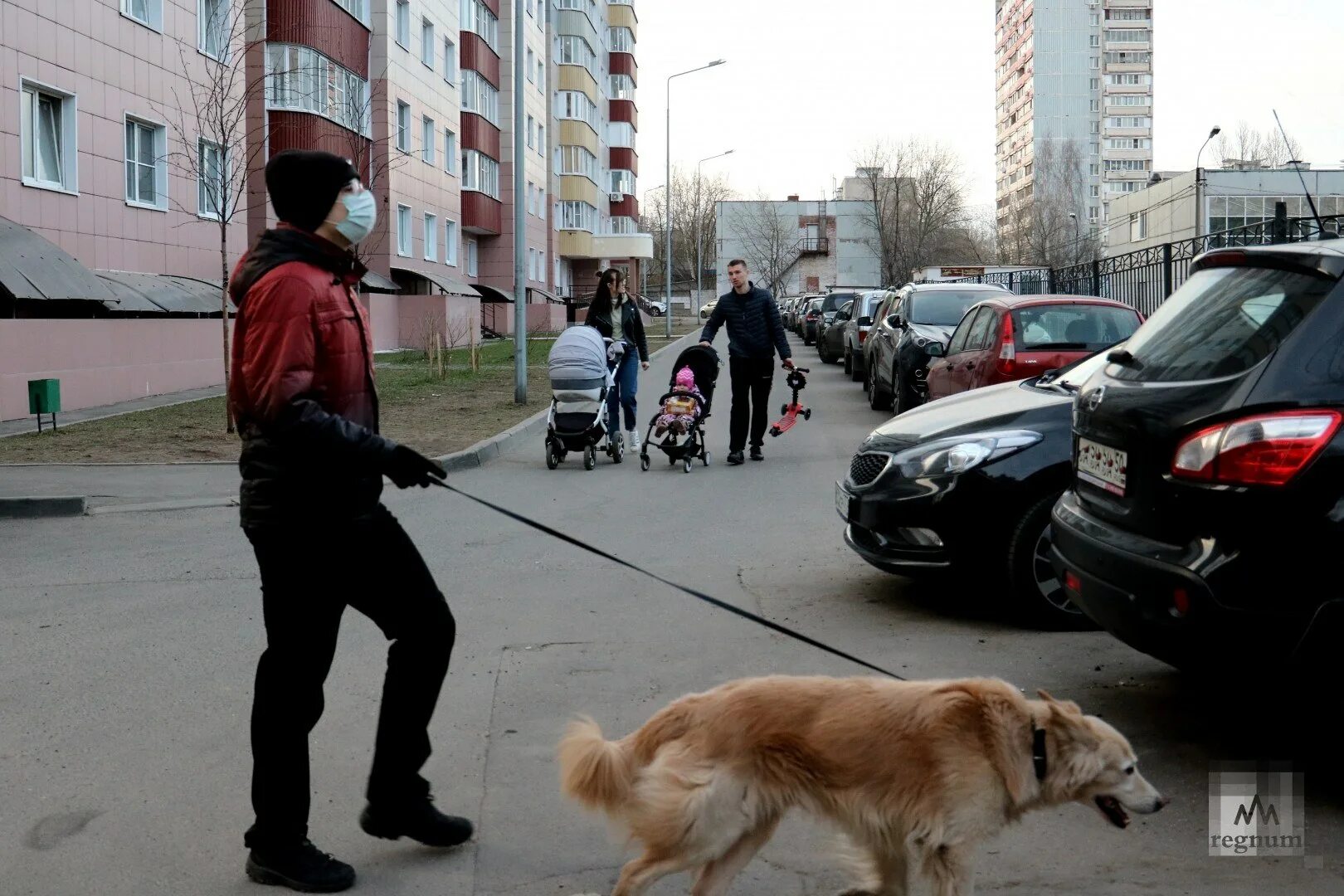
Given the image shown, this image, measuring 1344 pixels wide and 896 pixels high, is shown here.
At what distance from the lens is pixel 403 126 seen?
38094 millimetres

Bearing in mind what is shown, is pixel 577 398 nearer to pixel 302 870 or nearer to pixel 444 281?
pixel 302 870

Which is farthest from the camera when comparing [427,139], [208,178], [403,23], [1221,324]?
[427,139]

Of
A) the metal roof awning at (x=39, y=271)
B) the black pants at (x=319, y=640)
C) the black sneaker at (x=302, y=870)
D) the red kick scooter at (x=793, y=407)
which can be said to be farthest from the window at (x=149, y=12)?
the black sneaker at (x=302, y=870)

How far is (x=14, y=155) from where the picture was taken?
1892 centimetres

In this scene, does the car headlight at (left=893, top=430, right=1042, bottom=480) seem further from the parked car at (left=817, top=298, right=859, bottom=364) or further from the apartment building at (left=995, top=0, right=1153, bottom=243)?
the apartment building at (left=995, top=0, right=1153, bottom=243)

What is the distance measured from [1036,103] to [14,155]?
473 feet

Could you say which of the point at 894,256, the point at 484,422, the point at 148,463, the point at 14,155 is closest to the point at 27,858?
the point at 148,463

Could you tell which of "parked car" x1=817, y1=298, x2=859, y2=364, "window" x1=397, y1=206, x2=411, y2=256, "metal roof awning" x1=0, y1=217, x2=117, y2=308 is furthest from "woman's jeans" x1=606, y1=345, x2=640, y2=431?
"window" x1=397, y1=206, x2=411, y2=256

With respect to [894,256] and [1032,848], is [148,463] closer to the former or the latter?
[1032,848]

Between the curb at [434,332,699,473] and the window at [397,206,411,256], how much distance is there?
2075cm

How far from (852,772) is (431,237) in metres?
39.7

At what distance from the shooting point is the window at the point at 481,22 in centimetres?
4550

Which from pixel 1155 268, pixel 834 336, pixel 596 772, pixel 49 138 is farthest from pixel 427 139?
pixel 596 772

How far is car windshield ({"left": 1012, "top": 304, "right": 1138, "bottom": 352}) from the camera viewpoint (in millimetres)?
13477
